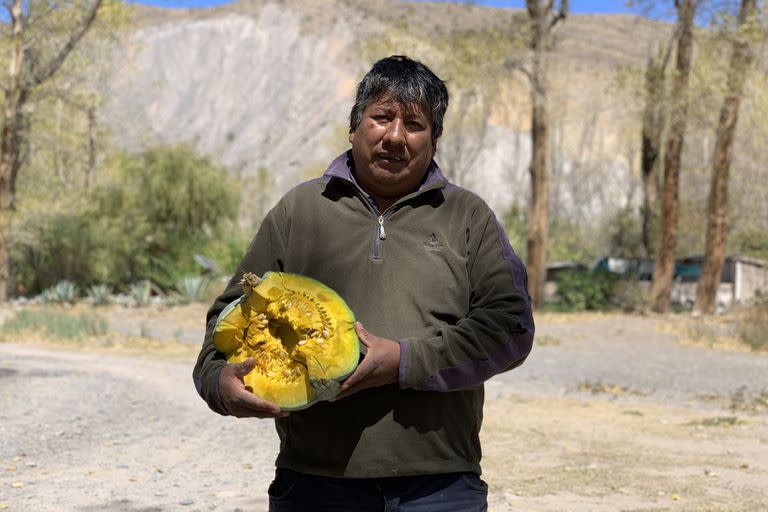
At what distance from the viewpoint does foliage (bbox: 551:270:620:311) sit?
29.1m

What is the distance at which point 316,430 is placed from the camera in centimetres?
254

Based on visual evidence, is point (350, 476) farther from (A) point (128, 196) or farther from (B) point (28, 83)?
(A) point (128, 196)

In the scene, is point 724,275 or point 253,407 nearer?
point 253,407

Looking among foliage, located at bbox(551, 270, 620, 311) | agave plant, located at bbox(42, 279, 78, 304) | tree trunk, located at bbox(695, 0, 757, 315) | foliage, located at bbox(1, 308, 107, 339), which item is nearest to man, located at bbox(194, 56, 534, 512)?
foliage, located at bbox(1, 308, 107, 339)

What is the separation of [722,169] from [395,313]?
24108mm

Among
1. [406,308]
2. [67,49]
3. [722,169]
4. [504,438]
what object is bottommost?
[504,438]

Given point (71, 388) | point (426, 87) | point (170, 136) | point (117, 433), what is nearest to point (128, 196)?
point (71, 388)

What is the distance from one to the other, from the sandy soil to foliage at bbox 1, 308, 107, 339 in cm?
309

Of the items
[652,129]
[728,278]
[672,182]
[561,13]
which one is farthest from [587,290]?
[728,278]

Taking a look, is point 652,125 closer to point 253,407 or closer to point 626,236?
point 626,236

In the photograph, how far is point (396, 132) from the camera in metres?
2.64

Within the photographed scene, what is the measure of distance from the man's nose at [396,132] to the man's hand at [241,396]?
2.12 feet

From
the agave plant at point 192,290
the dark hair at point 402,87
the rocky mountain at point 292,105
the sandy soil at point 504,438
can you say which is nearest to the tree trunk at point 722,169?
the sandy soil at point 504,438

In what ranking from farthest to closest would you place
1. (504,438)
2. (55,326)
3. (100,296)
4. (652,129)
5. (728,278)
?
1. (728,278)
2. (652,129)
3. (100,296)
4. (55,326)
5. (504,438)
